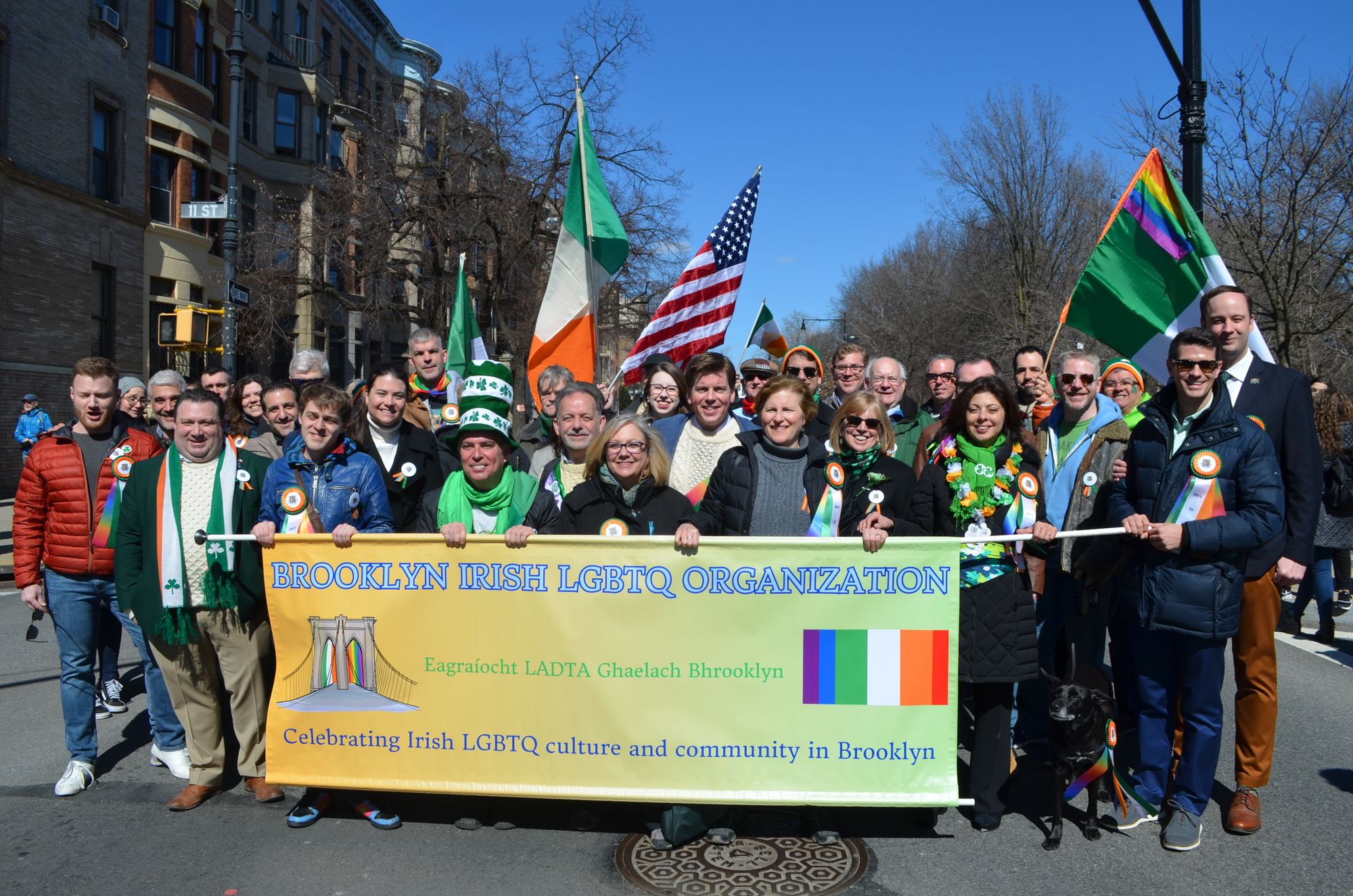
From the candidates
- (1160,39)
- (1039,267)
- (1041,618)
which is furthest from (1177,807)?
(1039,267)

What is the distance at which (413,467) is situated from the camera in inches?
223

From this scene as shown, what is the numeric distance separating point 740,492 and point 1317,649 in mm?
6137

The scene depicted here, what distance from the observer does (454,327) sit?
890 cm

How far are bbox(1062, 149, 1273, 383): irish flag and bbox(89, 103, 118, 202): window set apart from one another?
22373mm

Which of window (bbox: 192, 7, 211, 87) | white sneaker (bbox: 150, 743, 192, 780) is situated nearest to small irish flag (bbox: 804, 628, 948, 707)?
white sneaker (bbox: 150, 743, 192, 780)

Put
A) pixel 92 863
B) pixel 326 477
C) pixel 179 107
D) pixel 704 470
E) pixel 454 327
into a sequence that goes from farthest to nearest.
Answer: pixel 179 107 < pixel 454 327 < pixel 704 470 < pixel 326 477 < pixel 92 863

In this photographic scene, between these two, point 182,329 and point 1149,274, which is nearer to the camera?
point 1149,274

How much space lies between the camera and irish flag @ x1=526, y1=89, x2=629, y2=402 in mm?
7230

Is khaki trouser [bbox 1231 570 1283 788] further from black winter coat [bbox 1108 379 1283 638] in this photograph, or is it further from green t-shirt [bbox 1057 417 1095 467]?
green t-shirt [bbox 1057 417 1095 467]

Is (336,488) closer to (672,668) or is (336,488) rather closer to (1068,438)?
(672,668)

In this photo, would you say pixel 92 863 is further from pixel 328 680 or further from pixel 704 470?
pixel 704 470

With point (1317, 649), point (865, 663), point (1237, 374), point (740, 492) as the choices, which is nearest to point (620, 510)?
point (740, 492)

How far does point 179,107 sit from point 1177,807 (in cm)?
2743

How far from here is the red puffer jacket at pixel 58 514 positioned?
205 inches
